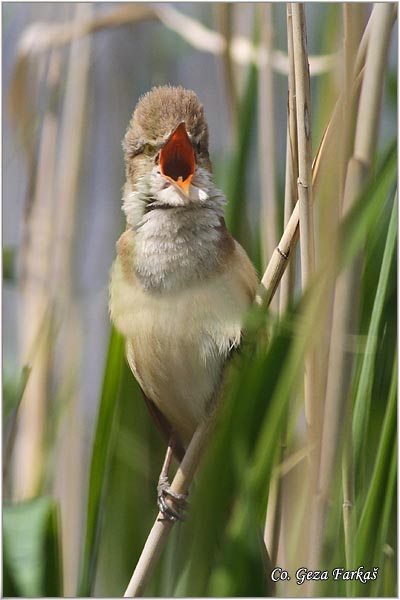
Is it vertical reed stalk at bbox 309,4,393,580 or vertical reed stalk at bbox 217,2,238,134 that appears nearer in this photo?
vertical reed stalk at bbox 309,4,393,580

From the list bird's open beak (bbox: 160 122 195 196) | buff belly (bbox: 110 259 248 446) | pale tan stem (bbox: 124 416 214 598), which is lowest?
pale tan stem (bbox: 124 416 214 598)

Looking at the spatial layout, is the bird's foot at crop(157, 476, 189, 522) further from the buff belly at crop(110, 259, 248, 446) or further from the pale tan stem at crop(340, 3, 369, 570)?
A: the pale tan stem at crop(340, 3, 369, 570)

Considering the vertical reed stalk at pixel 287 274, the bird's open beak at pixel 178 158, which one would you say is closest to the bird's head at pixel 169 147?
the bird's open beak at pixel 178 158

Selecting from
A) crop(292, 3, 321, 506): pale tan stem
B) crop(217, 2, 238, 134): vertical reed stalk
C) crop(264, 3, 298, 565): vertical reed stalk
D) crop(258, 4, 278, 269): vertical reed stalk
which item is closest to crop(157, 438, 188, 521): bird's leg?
crop(264, 3, 298, 565): vertical reed stalk

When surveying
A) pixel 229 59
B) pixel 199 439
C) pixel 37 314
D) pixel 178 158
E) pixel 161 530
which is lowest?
pixel 161 530

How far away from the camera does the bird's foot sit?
973 mm

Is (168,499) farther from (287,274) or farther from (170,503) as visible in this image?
(287,274)

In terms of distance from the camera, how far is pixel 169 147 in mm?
944

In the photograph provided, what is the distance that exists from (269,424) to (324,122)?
418 millimetres

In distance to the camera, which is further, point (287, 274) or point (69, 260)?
point (69, 260)

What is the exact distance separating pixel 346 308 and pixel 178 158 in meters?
0.28

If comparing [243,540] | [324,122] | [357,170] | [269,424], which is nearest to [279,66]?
[324,122]

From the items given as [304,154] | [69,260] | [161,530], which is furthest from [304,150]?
[161,530]

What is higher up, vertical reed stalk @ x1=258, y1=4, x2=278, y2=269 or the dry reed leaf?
the dry reed leaf
